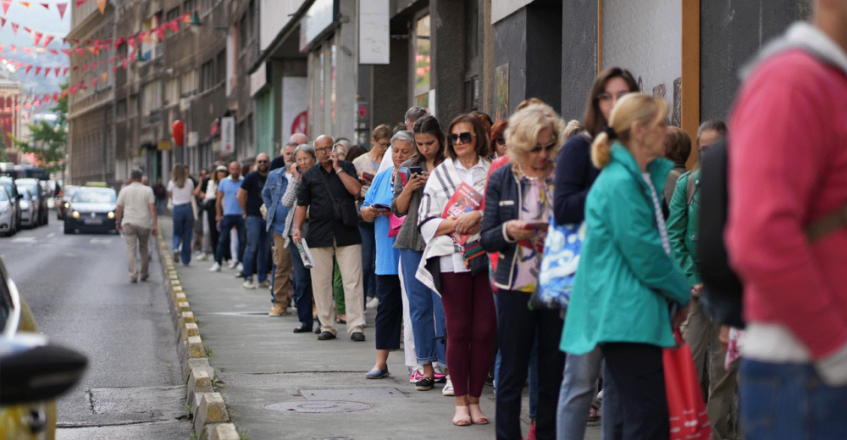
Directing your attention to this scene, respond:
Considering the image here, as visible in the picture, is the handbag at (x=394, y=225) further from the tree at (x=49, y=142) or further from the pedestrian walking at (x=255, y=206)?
the tree at (x=49, y=142)

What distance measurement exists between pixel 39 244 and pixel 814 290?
31479mm

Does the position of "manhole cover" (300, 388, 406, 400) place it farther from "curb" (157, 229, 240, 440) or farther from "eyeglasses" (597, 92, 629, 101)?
"eyeglasses" (597, 92, 629, 101)

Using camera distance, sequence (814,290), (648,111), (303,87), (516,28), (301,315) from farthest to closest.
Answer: (303,87) → (516,28) → (301,315) → (648,111) → (814,290)

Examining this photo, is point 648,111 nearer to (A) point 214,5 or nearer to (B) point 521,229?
(B) point 521,229

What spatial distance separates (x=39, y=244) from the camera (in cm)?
3158

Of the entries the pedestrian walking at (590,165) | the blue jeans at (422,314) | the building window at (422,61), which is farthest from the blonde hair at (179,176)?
the pedestrian walking at (590,165)

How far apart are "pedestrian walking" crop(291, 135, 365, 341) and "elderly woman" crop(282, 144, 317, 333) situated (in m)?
0.51

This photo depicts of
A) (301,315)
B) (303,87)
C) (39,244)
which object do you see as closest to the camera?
(301,315)

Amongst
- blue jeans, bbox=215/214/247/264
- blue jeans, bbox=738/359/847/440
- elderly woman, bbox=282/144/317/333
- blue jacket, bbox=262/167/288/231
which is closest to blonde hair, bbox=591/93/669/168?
blue jeans, bbox=738/359/847/440

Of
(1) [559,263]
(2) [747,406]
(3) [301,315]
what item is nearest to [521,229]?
(1) [559,263]

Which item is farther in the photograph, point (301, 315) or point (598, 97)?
point (301, 315)

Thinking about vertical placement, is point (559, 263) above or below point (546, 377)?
Answer: above

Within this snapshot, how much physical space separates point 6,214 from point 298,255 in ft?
86.6

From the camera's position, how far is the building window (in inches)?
739
